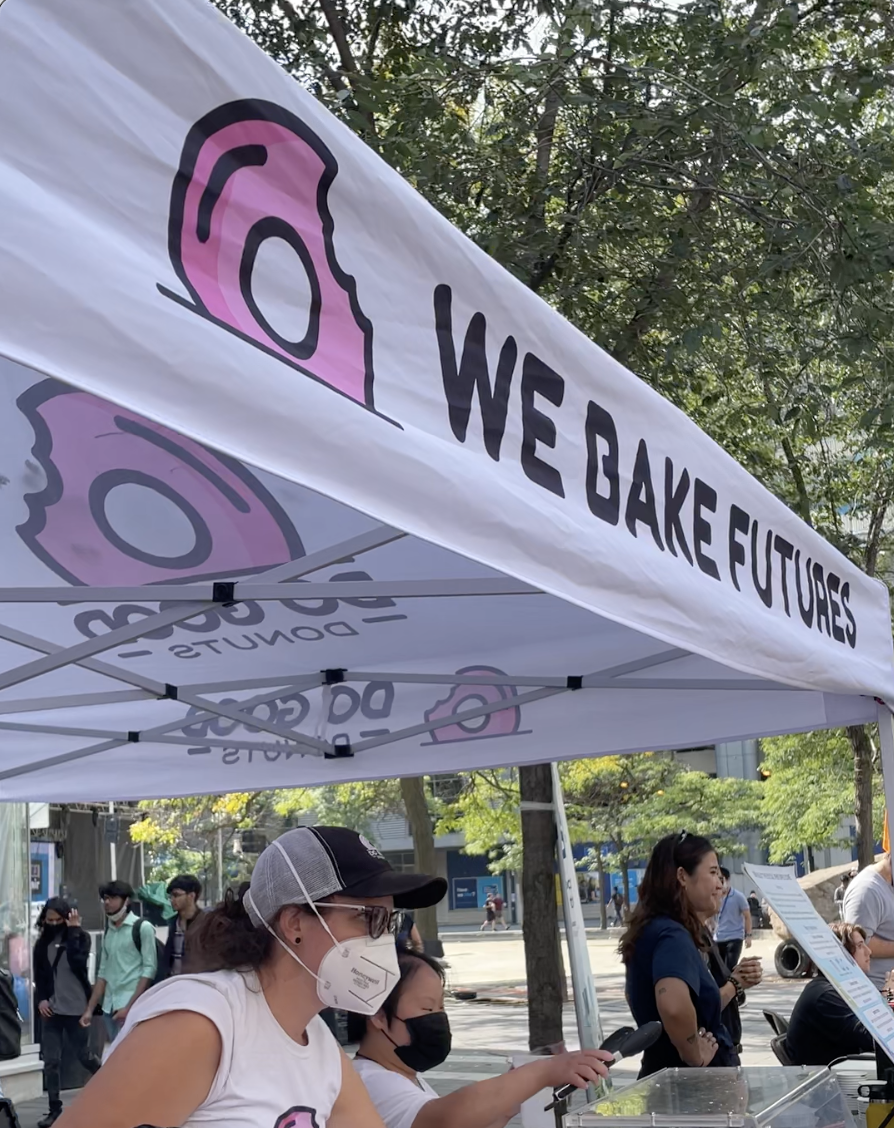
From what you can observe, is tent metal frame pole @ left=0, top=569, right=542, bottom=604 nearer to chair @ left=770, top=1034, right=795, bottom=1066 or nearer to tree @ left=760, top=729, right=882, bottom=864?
chair @ left=770, top=1034, right=795, bottom=1066

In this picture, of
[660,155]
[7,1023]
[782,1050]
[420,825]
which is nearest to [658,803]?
[420,825]

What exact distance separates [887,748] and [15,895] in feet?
29.9

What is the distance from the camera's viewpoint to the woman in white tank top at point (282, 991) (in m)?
2.29

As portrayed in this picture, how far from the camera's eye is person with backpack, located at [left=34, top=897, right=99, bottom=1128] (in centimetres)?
1083

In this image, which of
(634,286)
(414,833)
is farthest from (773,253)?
(414,833)

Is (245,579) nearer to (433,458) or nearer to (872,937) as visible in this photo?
(433,458)

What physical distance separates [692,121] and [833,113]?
1.09 meters

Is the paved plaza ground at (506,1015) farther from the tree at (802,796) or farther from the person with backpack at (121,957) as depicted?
the tree at (802,796)

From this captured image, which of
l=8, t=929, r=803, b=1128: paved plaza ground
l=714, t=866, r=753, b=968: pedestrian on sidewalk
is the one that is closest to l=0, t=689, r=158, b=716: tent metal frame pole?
l=8, t=929, r=803, b=1128: paved plaza ground

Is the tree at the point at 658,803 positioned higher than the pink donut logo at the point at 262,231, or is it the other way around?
the pink donut logo at the point at 262,231

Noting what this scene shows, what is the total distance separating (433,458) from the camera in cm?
208

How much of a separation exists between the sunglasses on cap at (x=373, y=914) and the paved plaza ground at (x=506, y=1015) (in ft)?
4.68

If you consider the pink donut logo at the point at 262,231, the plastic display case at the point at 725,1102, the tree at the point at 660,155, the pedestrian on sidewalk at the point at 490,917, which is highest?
the tree at the point at 660,155

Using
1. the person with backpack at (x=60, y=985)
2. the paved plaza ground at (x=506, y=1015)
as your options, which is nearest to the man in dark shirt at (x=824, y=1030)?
the paved plaza ground at (x=506, y=1015)
